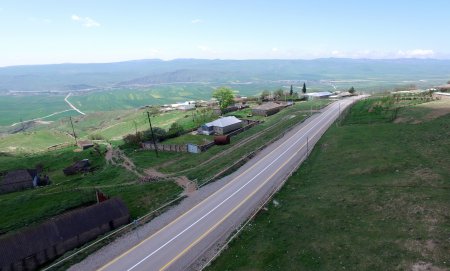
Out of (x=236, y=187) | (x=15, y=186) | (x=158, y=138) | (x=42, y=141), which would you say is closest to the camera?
(x=236, y=187)

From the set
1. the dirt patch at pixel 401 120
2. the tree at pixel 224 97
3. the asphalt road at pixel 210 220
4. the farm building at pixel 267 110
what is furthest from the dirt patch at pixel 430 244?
the tree at pixel 224 97

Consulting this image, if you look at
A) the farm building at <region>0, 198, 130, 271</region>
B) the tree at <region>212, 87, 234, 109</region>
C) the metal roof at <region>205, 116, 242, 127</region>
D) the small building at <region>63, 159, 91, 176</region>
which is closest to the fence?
the metal roof at <region>205, 116, 242, 127</region>

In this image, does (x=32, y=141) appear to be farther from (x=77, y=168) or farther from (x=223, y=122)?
(x=223, y=122)

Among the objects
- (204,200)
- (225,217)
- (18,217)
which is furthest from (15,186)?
(225,217)

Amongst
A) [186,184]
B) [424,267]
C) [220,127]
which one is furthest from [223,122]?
[424,267]

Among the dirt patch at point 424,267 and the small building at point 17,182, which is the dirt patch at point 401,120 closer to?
the dirt patch at point 424,267

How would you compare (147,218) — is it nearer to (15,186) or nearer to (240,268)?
(240,268)

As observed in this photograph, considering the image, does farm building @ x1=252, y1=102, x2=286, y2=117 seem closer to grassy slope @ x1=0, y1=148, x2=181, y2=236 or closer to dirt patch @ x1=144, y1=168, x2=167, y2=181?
grassy slope @ x1=0, y1=148, x2=181, y2=236
